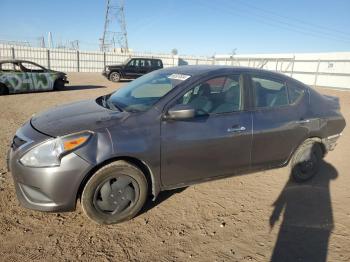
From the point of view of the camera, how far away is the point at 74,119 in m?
3.22

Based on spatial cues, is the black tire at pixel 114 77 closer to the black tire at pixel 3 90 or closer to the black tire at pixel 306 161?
the black tire at pixel 3 90

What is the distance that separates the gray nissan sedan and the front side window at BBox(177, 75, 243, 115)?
0.5 inches

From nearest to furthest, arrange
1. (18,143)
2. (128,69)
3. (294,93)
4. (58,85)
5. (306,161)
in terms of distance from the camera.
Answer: (18,143)
(294,93)
(306,161)
(58,85)
(128,69)

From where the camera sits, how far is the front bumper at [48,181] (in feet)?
9.17

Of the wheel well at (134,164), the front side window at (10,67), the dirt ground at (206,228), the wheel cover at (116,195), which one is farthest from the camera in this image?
the front side window at (10,67)

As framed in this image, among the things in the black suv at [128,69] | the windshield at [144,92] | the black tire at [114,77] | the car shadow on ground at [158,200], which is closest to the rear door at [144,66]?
the black suv at [128,69]

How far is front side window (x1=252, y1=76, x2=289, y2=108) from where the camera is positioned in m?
3.90

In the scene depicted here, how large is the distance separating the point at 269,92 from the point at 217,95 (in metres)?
0.81

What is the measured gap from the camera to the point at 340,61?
22.0 m

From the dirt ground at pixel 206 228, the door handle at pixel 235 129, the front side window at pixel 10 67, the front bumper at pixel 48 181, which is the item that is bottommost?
the dirt ground at pixel 206 228

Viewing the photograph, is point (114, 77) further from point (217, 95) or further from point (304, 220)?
point (304, 220)

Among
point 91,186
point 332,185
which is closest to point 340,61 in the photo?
point 332,185

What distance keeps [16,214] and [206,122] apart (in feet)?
7.59

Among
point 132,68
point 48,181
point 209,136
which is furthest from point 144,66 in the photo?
point 48,181
